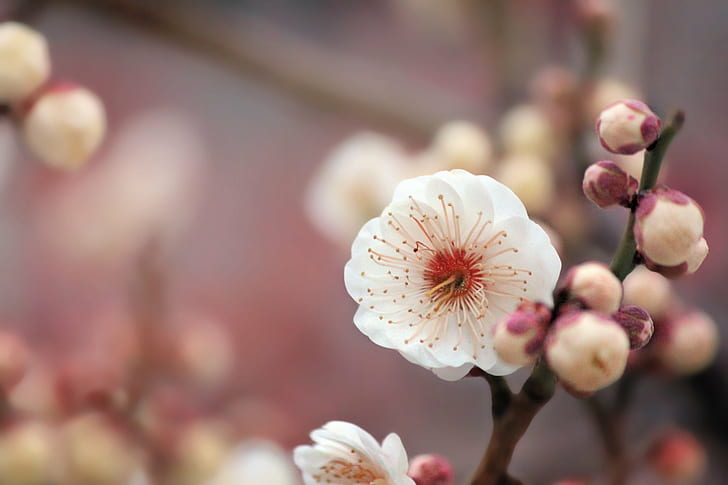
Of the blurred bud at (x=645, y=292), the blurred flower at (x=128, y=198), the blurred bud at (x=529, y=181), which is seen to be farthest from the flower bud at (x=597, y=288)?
the blurred flower at (x=128, y=198)

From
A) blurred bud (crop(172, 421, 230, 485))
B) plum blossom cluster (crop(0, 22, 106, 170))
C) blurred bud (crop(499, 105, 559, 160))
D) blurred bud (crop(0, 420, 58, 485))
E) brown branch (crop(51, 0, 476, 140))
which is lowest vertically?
blurred bud (crop(0, 420, 58, 485))

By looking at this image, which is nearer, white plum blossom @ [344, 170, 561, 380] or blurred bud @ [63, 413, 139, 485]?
white plum blossom @ [344, 170, 561, 380]

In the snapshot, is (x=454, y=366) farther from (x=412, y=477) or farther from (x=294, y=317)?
(x=294, y=317)

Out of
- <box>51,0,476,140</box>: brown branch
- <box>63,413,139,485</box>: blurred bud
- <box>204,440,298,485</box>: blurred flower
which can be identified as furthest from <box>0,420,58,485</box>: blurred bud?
<box>51,0,476,140</box>: brown branch

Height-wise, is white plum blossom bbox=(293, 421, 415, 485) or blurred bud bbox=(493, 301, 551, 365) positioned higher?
blurred bud bbox=(493, 301, 551, 365)

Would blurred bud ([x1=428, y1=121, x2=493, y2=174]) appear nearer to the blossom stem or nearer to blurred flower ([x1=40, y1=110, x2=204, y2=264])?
the blossom stem

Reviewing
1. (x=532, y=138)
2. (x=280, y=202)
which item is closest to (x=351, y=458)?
(x=532, y=138)

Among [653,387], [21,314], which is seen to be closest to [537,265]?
[653,387]

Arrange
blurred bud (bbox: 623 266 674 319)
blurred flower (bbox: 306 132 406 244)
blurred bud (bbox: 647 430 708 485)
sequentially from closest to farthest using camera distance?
blurred bud (bbox: 623 266 674 319), blurred bud (bbox: 647 430 708 485), blurred flower (bbox: 306 132 406 244)
